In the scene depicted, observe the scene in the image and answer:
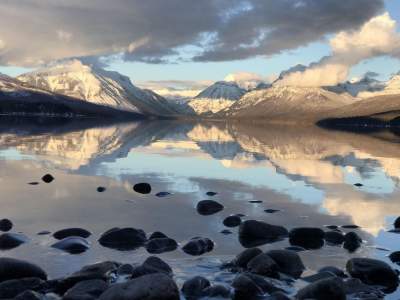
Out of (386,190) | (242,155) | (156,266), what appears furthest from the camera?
(242,155)

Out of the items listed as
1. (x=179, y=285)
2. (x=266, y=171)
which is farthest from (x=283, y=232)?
(x=266, y=171)

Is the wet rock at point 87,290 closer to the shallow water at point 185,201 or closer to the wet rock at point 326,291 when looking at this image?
the shallow water at point 185,201

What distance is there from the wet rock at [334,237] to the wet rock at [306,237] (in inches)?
9.2

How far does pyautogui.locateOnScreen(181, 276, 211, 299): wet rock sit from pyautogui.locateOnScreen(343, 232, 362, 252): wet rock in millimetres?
8659

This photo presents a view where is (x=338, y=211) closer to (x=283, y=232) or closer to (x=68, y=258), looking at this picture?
(x=283, y=232)

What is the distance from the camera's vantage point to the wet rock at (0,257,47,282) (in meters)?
18.0

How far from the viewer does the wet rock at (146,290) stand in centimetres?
1521

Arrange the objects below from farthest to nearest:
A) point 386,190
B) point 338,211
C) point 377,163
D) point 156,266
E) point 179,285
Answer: point 377,163 < point 386,190 < point 338,211 < point 156,266 < point 179,285

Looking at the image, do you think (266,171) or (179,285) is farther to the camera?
(266,171)

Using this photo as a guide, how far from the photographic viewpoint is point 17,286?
661 inches

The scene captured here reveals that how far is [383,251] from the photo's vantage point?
23.6 metres

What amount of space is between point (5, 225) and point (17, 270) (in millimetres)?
7764

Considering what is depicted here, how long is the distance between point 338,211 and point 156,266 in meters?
16.9

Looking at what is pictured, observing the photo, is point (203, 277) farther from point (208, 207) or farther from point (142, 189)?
point (142, 189)
